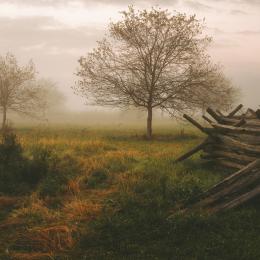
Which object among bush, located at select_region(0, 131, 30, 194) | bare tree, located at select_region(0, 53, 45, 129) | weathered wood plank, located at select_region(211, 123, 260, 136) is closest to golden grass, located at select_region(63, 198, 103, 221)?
bush, located at select_region(0, 131, 30, 194)

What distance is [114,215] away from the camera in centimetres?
702

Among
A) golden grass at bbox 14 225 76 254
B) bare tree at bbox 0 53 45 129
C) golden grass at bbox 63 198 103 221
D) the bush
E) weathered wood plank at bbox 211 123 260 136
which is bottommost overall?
golden grass at bbox 14 225 76 254

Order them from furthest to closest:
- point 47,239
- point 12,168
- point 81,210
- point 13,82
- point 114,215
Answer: point 13,82
point 12,168
point 81,210
point 114,215
point 47,239

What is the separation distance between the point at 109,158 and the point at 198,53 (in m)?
11.7

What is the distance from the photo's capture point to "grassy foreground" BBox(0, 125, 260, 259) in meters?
5.70

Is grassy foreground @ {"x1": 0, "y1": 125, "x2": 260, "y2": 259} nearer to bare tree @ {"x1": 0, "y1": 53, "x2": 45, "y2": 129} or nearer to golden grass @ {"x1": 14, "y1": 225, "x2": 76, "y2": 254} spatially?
golden grass @ {"x1": 14, "y1": 225, "x2": 76, "y2": 254}

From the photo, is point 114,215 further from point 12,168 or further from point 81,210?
point 12,168

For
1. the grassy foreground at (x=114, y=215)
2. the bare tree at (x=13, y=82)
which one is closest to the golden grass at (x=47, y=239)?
the grassy foreground at (x=114, y=215)

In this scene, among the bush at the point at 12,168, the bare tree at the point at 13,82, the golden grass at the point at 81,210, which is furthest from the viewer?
the bare tree at the point at 13,82

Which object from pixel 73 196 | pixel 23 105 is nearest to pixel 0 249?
pixel 73 196

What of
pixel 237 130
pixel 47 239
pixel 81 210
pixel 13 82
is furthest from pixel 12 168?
pixel 13 82

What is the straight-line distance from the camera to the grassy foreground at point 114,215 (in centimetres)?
570

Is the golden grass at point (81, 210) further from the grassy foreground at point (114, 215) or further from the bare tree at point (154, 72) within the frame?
the bare tree at point (154, 72)

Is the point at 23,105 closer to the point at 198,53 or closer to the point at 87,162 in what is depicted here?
the point at 198,53
